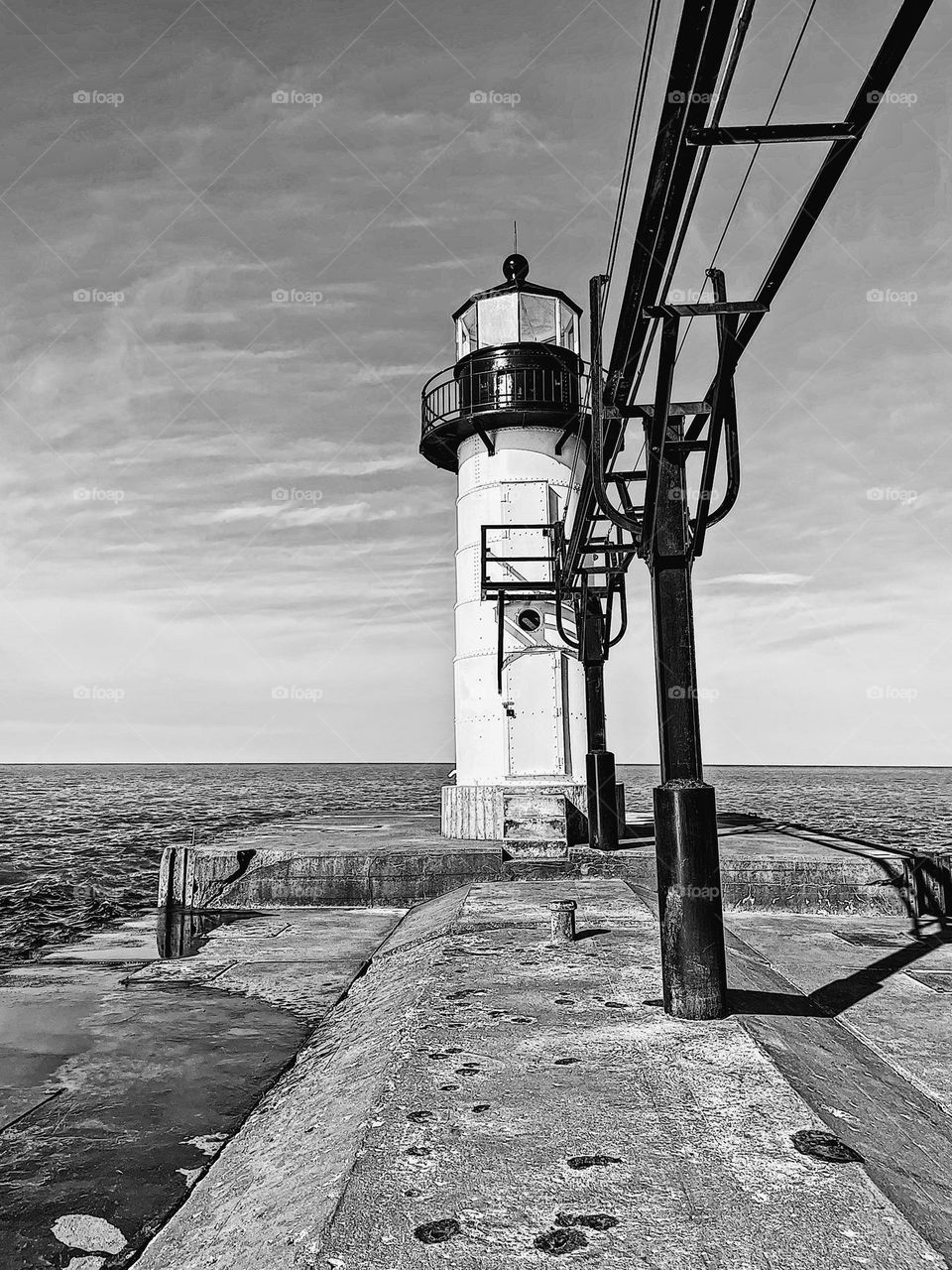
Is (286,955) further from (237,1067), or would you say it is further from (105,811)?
(105,811)

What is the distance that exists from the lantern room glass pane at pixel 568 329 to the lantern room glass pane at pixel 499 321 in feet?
3.43

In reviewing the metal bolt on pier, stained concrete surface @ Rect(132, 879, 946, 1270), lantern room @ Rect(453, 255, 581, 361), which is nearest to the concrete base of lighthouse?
the metal bolt on pier

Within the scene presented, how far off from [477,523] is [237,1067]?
12.4 m

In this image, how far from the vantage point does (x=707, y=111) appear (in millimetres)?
5246

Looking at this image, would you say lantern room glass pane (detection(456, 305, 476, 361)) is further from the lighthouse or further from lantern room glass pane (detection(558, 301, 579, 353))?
lantern room glass pane (detection(558, 301, 579, 353))

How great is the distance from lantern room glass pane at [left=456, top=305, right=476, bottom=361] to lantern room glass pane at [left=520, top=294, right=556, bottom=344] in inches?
46.8

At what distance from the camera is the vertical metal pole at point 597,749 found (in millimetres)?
Answer: 15570

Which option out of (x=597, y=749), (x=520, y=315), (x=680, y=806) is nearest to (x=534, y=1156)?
(x=680, y=806)

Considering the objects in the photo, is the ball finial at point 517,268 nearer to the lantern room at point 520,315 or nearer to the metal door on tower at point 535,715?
the lantern room at point 520,315

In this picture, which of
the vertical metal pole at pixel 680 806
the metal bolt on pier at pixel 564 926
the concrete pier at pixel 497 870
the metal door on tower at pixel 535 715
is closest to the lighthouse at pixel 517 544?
the metal door on tower at pixel 535 715

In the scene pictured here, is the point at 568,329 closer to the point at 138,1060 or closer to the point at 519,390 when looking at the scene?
the point at 519,390

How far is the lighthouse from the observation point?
1758 centimetres

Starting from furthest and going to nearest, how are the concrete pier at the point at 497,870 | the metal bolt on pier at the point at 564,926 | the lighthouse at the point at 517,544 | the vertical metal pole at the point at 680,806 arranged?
1. the lighthouse at the point at 517,544
2. the concrete pier at the point at 497,870
3. the metal bolt on pier at the point at 564,926
4. the vertical metal pole at the point at 680,806

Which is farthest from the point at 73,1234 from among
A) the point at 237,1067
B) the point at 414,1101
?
the point at 237,1067
